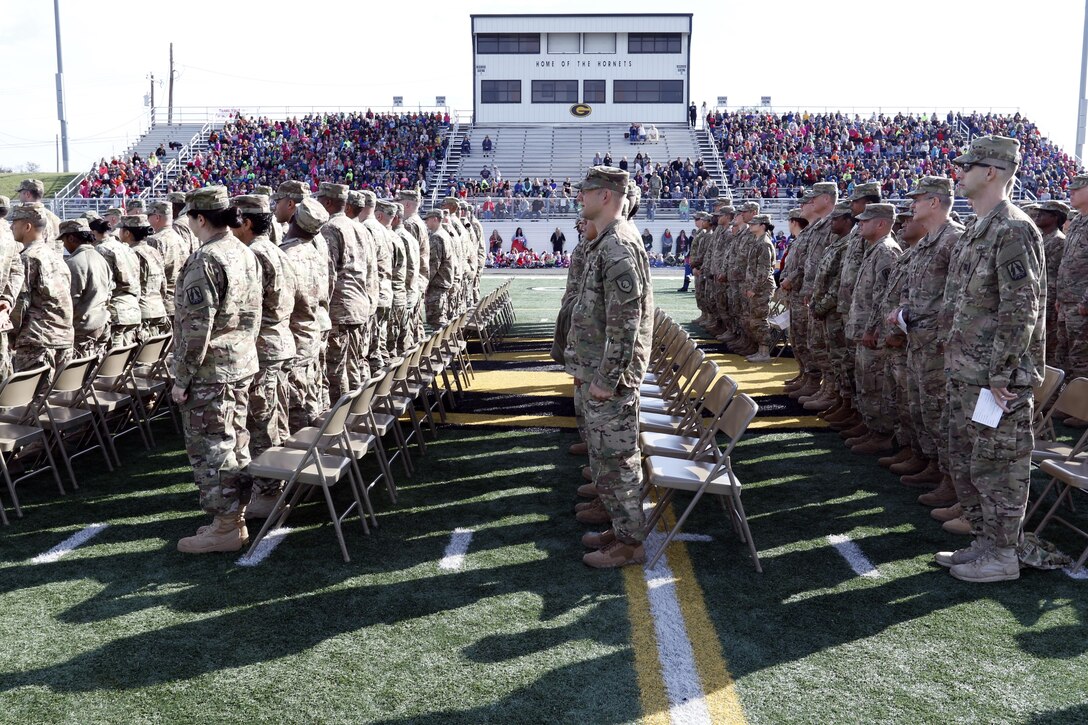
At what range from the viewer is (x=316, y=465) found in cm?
481

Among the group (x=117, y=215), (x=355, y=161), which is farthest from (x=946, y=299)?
(x=355, y=161)

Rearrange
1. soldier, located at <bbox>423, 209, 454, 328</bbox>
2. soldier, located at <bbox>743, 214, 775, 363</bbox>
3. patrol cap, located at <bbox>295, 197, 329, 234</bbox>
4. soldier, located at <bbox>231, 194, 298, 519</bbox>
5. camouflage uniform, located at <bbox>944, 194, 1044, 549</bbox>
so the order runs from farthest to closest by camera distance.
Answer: soldier, located at <bbox>423, 209, 454, 328</bbox> < soldier, located at <bbox>743, 214, 775, 363</bbox> < patrol cap, located at <bbox>295, 197, 329, 234</bbox> < soldier, located at <bbox>231, 194, 298, 519</bbox> < camouflage uniform, located at <bbox>944, 194, 1044, 549</bbox>

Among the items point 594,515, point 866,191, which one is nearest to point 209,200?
point 594,515

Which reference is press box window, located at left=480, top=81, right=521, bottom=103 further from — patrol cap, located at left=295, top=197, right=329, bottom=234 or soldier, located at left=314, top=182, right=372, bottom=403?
patrol cap, located at left=295, top=197, right=329, bottom=234

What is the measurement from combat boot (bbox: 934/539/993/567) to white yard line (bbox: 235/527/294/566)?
3.66m

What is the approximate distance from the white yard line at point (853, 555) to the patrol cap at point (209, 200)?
3923 millimetres

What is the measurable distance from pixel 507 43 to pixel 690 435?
128 ft

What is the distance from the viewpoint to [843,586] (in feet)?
14.9

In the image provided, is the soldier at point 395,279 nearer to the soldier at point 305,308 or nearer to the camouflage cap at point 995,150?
the soldier at point 305,308

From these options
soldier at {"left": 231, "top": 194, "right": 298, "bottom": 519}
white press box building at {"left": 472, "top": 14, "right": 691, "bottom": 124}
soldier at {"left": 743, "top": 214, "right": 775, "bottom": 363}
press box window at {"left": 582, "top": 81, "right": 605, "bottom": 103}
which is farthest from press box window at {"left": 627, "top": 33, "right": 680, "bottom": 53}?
soldier at {"left": 231, "top": 194, "right": 298, "bottom": 519}

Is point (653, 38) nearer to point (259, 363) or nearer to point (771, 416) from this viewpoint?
point (771, 416)

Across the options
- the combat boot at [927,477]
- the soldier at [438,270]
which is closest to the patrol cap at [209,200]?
the combat boot at [927,477]

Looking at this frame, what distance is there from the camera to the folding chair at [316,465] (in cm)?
474

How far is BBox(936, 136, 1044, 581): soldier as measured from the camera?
172 inches
